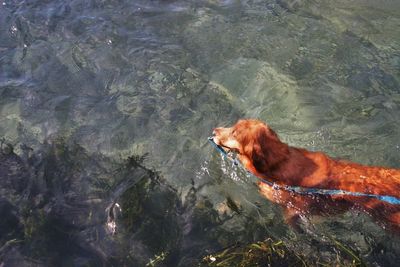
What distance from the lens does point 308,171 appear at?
4.94 meters

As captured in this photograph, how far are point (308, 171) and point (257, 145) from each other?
73 centimetres

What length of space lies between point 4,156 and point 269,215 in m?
3.82

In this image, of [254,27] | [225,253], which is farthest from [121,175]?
[254,27]

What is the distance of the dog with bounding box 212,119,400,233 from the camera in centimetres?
470

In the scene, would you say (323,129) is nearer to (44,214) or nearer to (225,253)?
(225,253)

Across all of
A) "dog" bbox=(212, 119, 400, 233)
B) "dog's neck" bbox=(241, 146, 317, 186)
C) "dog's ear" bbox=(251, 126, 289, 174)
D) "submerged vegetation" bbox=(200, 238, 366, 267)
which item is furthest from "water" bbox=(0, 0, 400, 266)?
"dog's ear" bbox=(251, 126, 289, 174)

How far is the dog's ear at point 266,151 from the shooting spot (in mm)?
4648

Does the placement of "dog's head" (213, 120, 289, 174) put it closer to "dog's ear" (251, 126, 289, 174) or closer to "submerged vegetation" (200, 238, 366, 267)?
"dog's ear" (251, 126, 289, 174)

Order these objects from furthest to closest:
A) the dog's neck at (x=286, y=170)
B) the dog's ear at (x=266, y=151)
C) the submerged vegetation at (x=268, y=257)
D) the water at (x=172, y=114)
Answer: the water at (x=172, y=114) → the submerged vegetation at (x=268, y=257) → the dog's neck at (x=286, y=170) → the dog's ear at (x=266, y=151)

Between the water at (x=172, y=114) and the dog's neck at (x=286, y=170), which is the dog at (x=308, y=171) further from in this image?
the water at (x=172, y=114)

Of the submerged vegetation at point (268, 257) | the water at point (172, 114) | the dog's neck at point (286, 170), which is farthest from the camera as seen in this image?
the water at point (172, 114)

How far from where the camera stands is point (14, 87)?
770cm

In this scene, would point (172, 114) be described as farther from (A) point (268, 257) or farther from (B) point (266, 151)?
(A) point (268, 257)

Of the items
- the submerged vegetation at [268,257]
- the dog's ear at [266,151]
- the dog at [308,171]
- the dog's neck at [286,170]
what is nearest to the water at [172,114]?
the submerged vegetation at [268,257]
